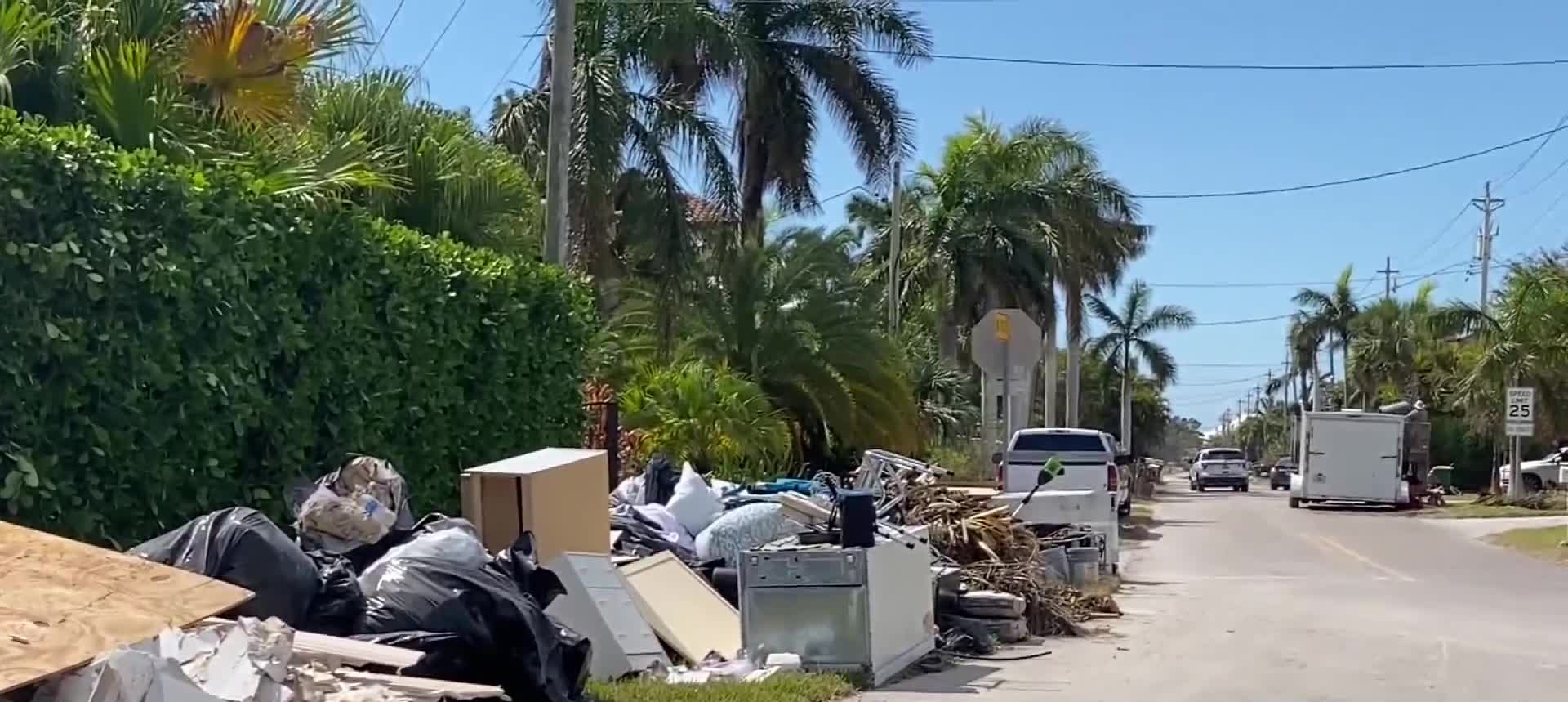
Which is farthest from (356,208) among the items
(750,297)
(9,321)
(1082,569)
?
(750,297)

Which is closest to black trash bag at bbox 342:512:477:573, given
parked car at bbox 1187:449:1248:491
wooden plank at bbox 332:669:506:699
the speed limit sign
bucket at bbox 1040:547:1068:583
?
wooden plank at bbox 332:669:506:699

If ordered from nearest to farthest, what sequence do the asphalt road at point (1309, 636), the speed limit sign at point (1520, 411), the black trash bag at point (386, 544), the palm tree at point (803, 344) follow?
the black trash bag at point (386, 544) → the asphalt road at point (1309, 636) → the palm tree at point (803, 344) → the speed limit sign at point (1520, 411)

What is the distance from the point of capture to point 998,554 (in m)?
14.1

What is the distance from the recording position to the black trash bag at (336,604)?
755 centimetres

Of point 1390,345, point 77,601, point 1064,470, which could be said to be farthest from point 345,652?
point 1390,345

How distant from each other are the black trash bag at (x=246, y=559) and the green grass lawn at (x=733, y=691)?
176 centimetres

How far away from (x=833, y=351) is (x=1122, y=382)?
52.8 m

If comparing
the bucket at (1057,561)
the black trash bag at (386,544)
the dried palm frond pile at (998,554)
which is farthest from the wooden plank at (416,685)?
the bucket at (1057,561)

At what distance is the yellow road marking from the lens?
793 inches

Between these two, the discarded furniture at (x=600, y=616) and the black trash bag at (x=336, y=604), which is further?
the discarded furniture at (x=600, y=616)

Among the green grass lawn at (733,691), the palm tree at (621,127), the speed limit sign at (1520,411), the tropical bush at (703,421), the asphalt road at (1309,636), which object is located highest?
the palm tree at (621,127)

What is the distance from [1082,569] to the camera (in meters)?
16.1

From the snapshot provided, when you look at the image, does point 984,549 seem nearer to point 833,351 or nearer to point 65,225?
point 65,225

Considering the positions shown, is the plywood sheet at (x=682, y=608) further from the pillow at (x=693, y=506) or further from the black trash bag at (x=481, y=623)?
the black trash bag at (x=481, y=623)
